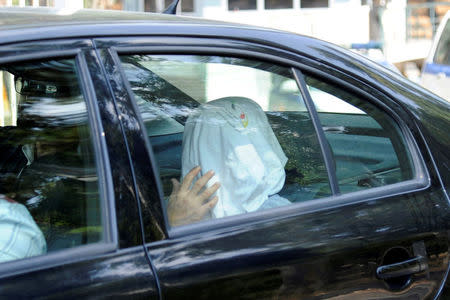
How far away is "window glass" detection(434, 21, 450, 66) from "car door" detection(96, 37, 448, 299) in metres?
6.44

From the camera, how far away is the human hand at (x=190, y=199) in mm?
2009

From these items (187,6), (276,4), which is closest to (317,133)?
(187,6)

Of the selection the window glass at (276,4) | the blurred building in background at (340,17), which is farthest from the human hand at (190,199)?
the window glass at (276,4)

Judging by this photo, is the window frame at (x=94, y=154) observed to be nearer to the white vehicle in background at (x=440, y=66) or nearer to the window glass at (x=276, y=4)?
the white vehicle in background at (x=440, y=66)

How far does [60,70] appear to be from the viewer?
193cm

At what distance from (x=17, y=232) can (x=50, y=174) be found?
0.22m

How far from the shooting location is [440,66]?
8477 millimetres

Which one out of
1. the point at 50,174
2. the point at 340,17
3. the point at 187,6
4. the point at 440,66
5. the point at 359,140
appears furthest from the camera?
the point at 340,17

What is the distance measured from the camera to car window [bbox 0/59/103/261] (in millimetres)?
1858

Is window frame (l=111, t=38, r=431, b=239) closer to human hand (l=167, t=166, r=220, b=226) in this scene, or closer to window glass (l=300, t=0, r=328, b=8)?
human hand (l=167, t=166, r=220, b=226)

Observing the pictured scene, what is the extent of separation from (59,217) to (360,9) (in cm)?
1663

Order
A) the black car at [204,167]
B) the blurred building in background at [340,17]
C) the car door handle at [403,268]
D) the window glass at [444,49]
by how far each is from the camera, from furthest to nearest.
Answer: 1. the blurred building in background at [340,17]
2. the window glass at [444,49]
3. the car door handle at [403,268]
4. the black car at [204,167]

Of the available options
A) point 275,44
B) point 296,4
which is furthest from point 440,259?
point 296,4

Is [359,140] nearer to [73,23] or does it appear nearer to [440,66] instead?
[73,23]
